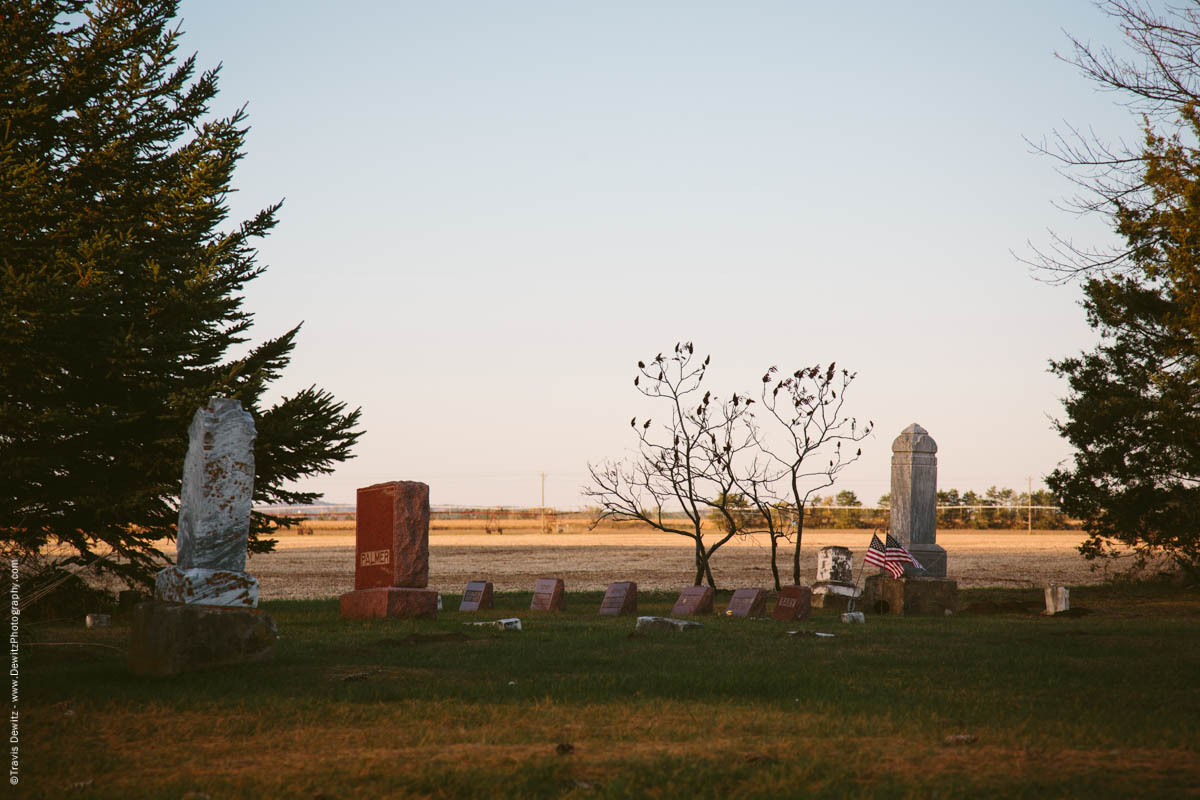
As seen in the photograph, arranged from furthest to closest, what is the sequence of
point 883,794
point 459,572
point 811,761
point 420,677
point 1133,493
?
point 459,572
point 1133,493
point 420,677
point 811,761
point 883,794

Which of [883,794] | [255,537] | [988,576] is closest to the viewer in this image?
[883,794]

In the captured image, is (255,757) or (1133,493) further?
(1133,493)

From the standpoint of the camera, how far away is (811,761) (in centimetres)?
557

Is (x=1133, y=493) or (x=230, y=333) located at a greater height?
(x=230, y=333)

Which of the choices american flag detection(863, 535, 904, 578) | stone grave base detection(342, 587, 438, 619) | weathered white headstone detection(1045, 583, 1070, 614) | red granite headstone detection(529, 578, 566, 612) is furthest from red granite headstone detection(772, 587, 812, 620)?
stone grave base detection(342, 587, 438, 619)

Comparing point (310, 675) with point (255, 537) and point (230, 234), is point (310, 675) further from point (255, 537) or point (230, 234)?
point (230, 234)

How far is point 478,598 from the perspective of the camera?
16484mm

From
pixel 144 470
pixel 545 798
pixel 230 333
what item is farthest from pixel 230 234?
pixel 545 798

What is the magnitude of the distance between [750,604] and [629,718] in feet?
27.1

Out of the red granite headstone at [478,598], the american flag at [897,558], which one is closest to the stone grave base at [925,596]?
the american flag at [897,558]

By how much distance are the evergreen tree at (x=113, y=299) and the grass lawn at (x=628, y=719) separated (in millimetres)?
4575

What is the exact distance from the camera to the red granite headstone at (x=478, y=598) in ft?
54.0

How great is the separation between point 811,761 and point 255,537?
14.3 meters

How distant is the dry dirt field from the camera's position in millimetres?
23922
